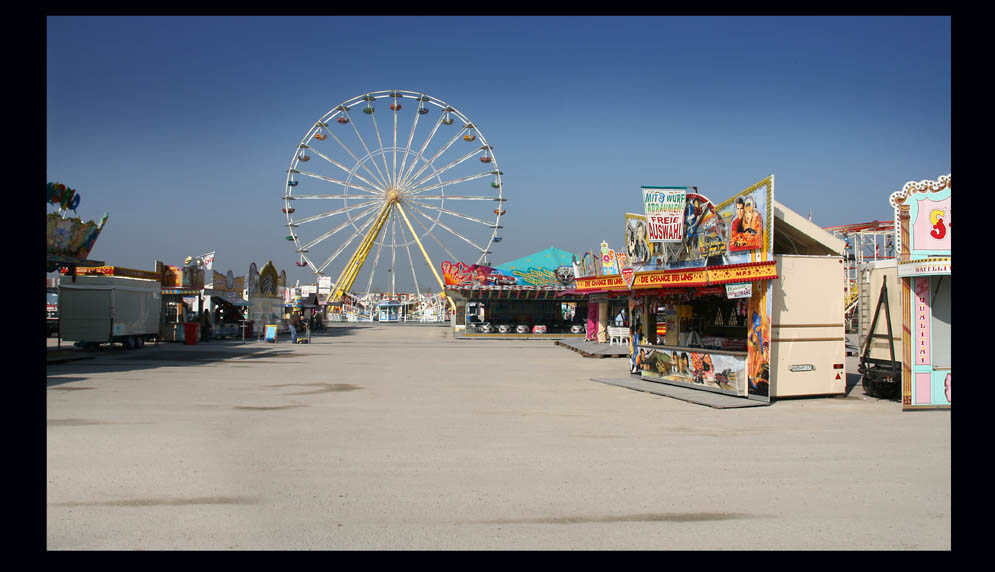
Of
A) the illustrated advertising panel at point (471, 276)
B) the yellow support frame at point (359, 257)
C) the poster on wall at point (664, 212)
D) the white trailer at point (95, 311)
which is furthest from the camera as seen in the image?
the yellow support frame at point (359, 257)

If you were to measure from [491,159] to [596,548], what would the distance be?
3660cm

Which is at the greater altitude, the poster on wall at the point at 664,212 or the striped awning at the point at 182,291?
the poster on wall at the point at 664,212

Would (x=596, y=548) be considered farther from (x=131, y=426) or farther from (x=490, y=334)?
(x=490, y=334)

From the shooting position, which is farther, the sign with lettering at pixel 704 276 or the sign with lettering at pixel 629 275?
the sign with lettering at pixel 629 275

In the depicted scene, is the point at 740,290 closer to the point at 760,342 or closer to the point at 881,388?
the point at 760,342

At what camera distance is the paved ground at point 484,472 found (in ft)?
14.7

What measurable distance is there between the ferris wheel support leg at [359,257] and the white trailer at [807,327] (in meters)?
32.1

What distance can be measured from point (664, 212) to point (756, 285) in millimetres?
2574

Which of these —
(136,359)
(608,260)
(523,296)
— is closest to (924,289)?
(608,260)

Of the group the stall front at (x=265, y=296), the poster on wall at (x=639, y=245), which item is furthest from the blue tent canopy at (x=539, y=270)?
the poster on wall at (x=639, y=245)

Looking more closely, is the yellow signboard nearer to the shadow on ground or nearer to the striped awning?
the shadow on ground

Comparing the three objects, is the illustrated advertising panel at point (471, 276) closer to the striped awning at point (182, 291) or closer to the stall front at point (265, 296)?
the stall front at point (265, 296)

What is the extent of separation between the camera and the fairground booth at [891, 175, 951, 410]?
32.8ft

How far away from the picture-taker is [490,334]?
3741 centimetres
